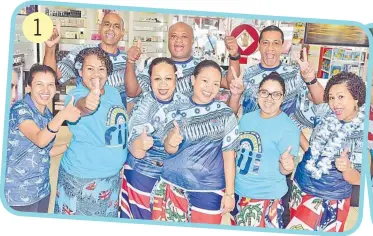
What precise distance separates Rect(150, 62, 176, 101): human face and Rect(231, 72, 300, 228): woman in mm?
222

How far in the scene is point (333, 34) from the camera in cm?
150

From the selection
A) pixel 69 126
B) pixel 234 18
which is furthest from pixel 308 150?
pixel 69 126

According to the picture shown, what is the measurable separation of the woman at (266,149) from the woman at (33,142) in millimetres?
487

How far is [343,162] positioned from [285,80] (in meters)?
0.29

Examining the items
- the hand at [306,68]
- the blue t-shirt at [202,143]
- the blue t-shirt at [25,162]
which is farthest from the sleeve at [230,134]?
the blue t-shirt at [25,162]

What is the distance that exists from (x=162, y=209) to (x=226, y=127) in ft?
0.99

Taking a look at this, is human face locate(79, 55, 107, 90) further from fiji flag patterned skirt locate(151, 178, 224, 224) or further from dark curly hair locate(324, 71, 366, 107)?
dark curly hair locate(324, 71, 366, 107)

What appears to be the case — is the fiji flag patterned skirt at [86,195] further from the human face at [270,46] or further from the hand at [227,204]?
the human face at [270,46]

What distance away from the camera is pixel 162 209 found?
1555 millimetres

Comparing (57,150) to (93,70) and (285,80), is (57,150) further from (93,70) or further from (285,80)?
(285,80)

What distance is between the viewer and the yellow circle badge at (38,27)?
1496 millimetres

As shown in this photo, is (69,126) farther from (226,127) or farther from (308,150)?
(308,150)

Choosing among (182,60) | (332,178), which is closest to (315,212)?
(332,178)

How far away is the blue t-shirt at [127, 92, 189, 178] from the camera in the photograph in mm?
1497
